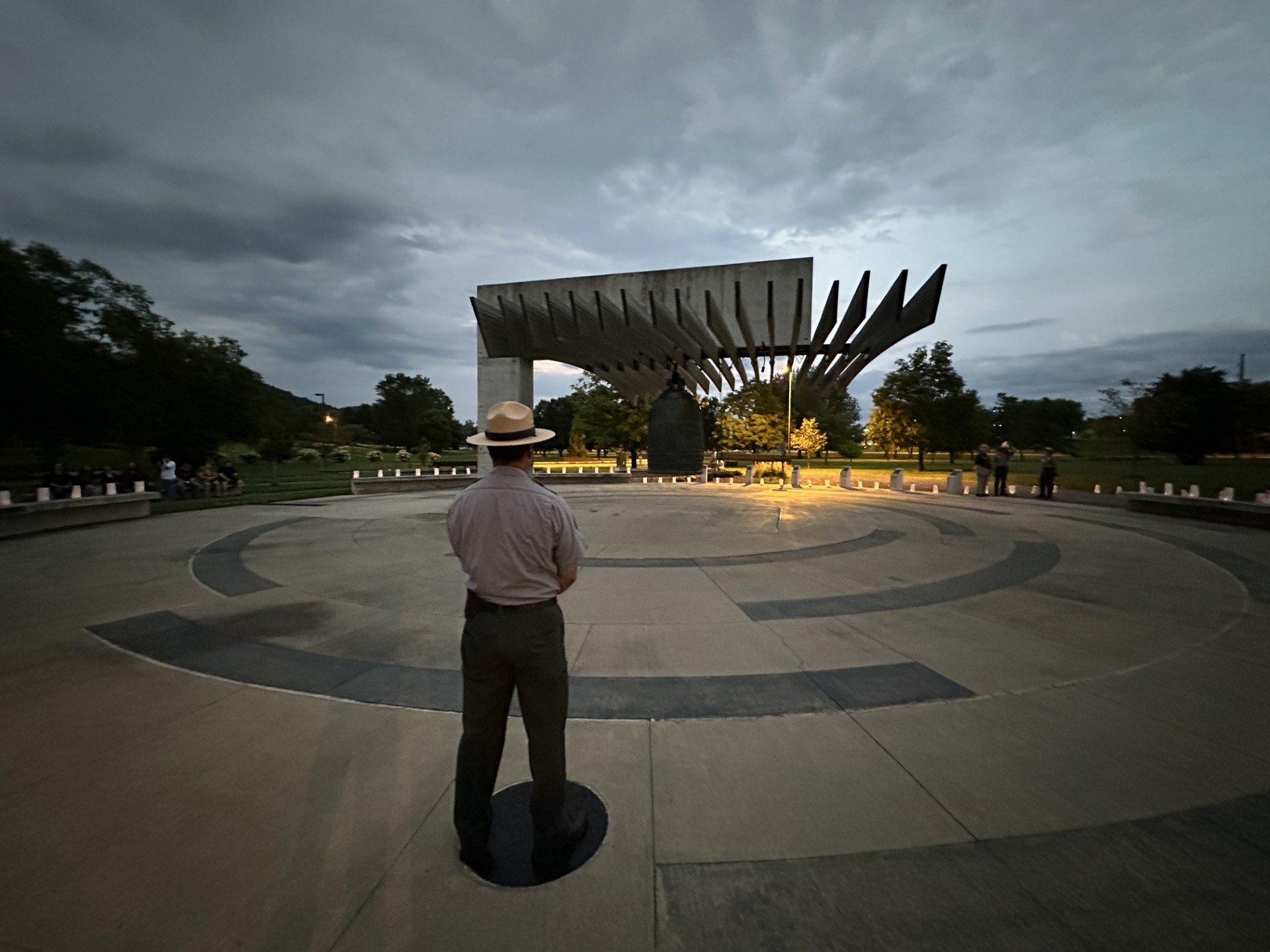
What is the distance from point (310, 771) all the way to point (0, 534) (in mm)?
13884

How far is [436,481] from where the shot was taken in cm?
2556

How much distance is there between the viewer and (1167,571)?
25.9 ft

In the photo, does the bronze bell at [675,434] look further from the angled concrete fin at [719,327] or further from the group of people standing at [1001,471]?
the group of people standing at [1001,471]

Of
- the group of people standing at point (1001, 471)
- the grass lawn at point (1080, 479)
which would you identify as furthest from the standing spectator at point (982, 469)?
the grass lawn at point (1080, 479)

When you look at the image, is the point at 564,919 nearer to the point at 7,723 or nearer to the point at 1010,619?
the point at 7,723

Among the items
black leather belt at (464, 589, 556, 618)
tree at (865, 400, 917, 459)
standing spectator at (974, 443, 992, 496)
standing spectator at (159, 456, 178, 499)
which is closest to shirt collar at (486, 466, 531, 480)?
black leather belt at (464, 589, 556, 618)

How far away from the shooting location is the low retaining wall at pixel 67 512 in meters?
11.3

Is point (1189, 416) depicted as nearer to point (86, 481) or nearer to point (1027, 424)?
point (86, 481)

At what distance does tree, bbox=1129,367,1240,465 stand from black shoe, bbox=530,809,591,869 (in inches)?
1238

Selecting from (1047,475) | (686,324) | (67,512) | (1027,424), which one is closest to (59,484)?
(67,512)

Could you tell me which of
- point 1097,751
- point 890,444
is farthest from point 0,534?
point 890,444

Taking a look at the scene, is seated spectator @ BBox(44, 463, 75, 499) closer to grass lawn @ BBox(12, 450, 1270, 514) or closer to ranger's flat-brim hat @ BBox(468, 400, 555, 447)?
grass lawn @ BBox(12, 450, 1270, 514)

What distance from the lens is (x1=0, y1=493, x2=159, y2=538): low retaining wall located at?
Answer: 11305mm

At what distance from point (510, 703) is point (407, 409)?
3581 inches
